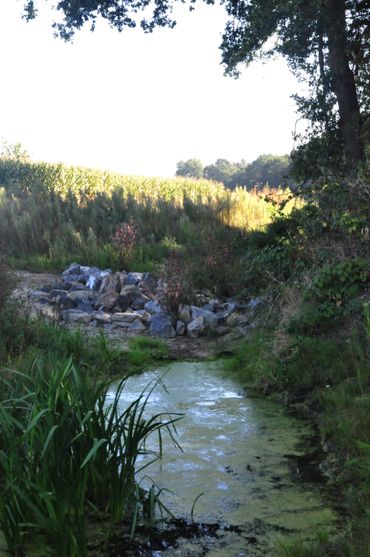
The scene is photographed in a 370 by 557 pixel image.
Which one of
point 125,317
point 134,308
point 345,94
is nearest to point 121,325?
point 125,317

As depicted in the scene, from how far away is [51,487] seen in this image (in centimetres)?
305

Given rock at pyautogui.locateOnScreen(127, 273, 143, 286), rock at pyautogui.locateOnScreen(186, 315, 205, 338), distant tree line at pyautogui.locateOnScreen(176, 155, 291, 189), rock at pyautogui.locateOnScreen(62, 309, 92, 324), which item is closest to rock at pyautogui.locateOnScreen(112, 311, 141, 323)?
rock at pyautogui.locateOnScreen(62, 309, 92, 324)

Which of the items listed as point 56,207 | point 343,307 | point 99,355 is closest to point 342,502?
point 343,307

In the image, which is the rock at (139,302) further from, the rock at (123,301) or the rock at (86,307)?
the rock at (86,307)

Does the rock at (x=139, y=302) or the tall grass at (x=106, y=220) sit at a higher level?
the tall grass at (x=106, y=220)

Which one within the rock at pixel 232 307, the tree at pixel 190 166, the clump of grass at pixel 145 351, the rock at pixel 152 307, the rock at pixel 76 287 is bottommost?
the clump of grass at pixel 145 351

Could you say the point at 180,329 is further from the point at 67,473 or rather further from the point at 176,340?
the point at 67,473

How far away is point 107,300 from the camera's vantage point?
31.8ft

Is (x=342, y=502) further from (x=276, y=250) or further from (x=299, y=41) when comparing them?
(x=299, y=41)

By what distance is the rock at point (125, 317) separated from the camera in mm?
9164

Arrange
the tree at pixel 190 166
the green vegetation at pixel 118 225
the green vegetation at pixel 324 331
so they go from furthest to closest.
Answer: the tree at pixel 190 166 < the green vegetation at pixel 118 225 < the green vegetation at pixel 324 331

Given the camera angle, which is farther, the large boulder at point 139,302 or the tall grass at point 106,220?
the tall grass at point 106,220

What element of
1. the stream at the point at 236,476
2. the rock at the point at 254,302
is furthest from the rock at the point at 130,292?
the stream at the point at 236,476

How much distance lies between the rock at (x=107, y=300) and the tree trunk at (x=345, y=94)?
4.10m
